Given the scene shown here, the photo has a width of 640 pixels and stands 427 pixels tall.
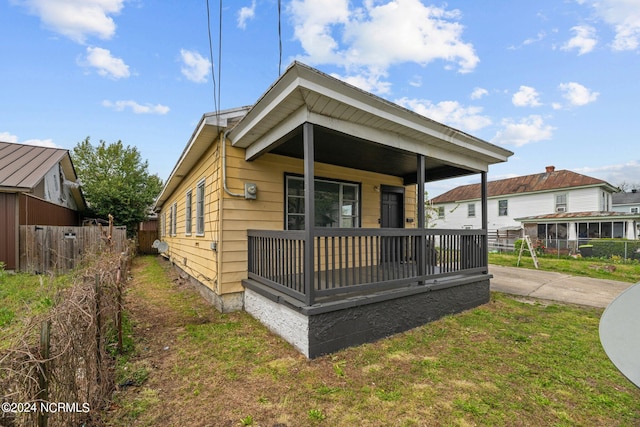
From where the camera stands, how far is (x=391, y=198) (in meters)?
7.29

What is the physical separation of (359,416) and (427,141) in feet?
13.2

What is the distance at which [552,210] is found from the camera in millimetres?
19703

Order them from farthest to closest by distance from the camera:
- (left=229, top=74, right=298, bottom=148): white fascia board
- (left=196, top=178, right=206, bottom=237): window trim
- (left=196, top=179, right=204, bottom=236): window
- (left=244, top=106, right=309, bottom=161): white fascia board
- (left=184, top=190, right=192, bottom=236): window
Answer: (left=184, top=190, right=192, bottom=236): window
(left=196, top=179, right=204, bottom=236): window
(left=196, top=178, right=206, bottom=237): window trim
(left=244, top=106, right=309, bottom=161): white fascia board
(left=229, top=74, right=298, bottom=148): white fascia board

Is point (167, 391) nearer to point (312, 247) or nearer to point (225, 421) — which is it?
point (225, 421)

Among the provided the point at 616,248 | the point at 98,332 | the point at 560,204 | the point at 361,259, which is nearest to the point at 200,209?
the point at 361,259

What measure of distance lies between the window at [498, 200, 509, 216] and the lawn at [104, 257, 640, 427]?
68.4 ft

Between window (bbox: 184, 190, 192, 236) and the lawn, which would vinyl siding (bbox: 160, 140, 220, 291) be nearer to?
window (bbox: 184, 190, 192, 236)

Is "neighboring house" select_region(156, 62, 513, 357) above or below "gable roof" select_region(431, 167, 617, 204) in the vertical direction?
below

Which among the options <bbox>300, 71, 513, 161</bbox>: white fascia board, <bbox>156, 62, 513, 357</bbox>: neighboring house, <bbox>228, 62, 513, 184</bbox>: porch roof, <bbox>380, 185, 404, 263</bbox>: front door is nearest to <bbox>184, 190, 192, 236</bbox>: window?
<bbox>156, 62, 513, 357</bbox>: neighboring house

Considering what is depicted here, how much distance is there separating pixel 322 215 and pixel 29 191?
Answer: 9.14 metres

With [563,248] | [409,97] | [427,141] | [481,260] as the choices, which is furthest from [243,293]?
[563,248]

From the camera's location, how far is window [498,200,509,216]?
2216 cm

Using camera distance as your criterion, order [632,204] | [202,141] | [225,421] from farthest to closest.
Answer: [632,204] < [202,141] < [225,421]

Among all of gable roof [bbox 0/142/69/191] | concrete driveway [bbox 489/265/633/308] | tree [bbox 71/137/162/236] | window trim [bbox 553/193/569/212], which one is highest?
tree [bbox 71/137/162/236]
